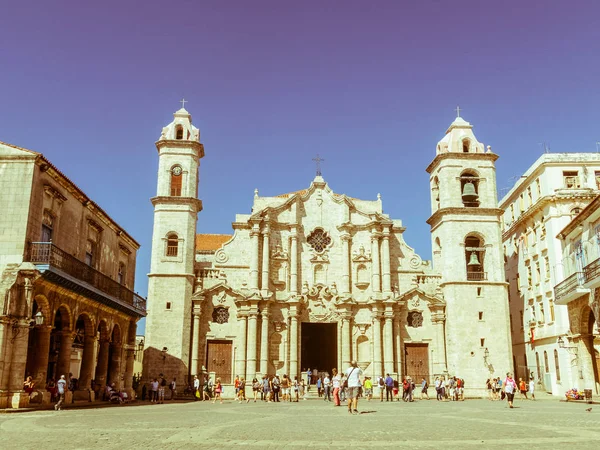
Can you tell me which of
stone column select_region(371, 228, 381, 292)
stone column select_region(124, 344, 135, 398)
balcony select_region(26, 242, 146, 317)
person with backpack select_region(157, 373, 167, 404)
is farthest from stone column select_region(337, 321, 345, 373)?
stone column select_region(124, 344, 135, 398)

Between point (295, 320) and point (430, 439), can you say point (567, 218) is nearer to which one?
point (295, 320)

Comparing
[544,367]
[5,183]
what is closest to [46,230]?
[5,183]

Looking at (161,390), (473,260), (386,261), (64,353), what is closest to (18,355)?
(64,353)

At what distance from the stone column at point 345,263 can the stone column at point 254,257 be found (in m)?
5.73

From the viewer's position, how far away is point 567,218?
3688cm

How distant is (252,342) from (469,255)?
15.4m

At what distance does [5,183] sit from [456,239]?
26.8 meters

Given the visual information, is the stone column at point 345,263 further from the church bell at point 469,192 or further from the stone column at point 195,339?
the stone column at point 195,339

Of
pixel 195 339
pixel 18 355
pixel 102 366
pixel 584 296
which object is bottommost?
pixel 102 366

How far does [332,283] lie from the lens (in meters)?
39.3

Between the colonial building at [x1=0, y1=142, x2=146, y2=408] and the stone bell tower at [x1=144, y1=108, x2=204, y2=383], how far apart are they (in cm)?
427

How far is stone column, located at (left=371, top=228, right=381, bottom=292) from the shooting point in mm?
38625

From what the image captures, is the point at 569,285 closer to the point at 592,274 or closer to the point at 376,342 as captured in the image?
the point at 592,274

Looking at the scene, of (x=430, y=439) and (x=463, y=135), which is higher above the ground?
(x=463, y=135)
